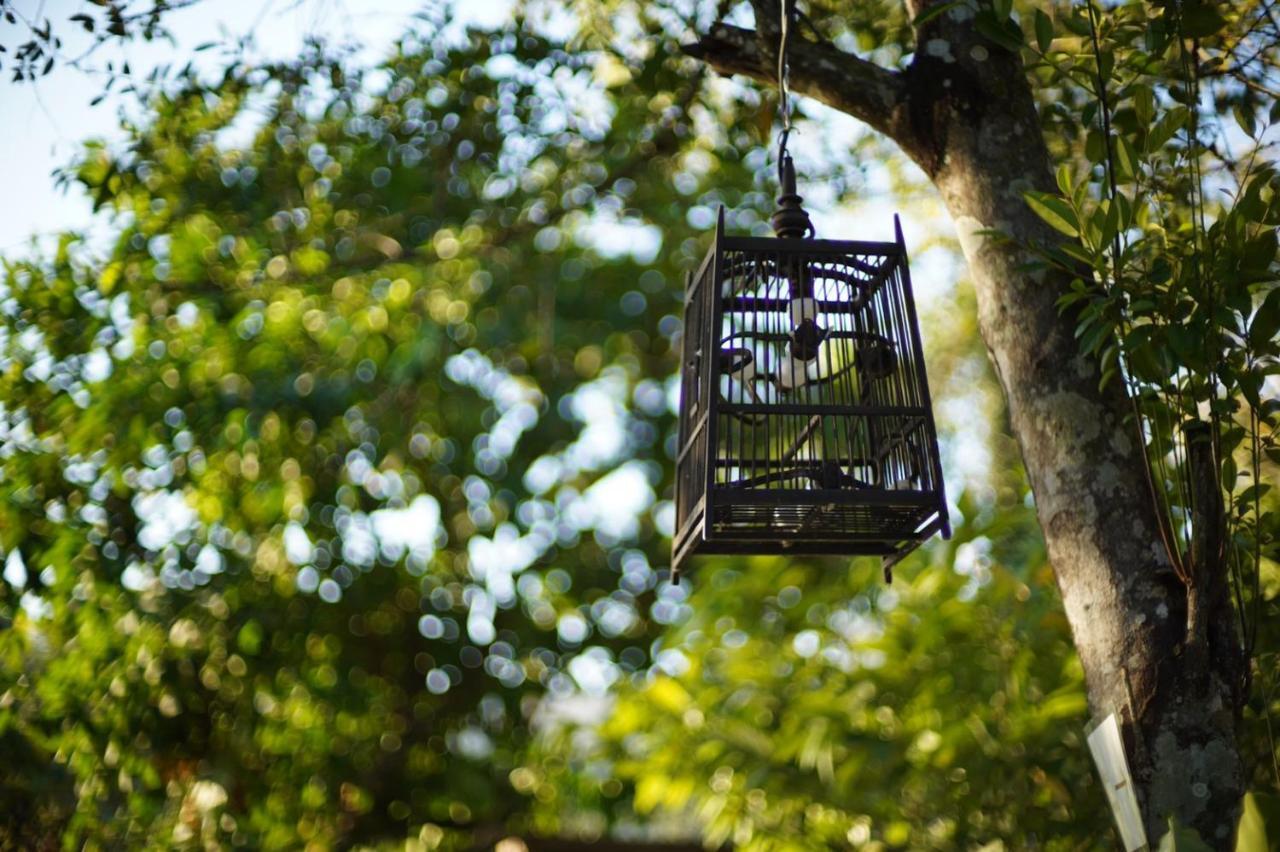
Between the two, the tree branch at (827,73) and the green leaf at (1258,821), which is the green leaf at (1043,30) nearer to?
the tree branch at (827,73)

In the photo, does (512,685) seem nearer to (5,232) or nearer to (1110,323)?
(5,232)

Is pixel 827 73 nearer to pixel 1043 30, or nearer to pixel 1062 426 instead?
pixel 1043 30

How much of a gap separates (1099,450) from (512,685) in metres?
5.10

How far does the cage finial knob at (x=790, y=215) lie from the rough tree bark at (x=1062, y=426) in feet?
Answer: 0.92

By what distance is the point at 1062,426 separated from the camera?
73.5 inches

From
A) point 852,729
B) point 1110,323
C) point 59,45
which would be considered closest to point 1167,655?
point 1110,323

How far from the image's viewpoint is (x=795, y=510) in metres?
1.74

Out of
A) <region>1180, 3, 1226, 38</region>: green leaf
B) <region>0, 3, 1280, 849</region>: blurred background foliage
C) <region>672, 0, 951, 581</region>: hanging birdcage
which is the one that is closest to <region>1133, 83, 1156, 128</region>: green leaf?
<region>1180, 3, 1226, 38</region>: green leaf

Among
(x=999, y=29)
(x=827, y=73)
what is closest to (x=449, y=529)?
(x=827, y=73)

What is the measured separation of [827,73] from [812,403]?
72 cm

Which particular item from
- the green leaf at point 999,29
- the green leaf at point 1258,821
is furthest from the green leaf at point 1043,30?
the green leaf at point 1258,821

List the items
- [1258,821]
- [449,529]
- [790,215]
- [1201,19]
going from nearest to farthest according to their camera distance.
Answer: [1258,821] < [1201,19] < [790,215] < [449,529]

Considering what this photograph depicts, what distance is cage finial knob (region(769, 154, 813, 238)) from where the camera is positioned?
6.22 ft

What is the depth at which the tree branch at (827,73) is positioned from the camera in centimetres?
217
